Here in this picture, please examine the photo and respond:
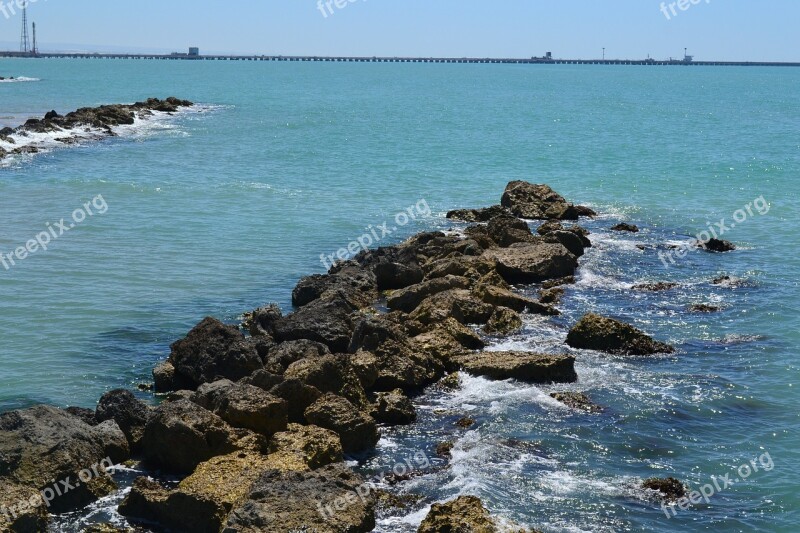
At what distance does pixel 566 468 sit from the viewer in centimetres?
1717

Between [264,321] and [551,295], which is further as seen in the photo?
[551,295]

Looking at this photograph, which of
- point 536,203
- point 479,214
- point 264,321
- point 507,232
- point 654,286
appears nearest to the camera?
point 264,321

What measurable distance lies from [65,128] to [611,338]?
57.8m

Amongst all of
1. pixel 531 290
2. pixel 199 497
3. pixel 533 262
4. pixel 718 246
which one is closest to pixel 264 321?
pixel 531 290

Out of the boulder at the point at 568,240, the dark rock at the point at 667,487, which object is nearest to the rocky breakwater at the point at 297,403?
the boulder at the point at 568,240

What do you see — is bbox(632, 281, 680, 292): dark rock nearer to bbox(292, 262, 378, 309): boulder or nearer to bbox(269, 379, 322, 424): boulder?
bbox(292, 262, 378, 309): boulder

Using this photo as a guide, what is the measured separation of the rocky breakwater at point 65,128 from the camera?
61.6 meters

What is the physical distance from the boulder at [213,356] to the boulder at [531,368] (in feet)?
16.6

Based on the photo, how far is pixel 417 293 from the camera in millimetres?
26625

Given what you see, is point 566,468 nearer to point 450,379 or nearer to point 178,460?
point 450,379

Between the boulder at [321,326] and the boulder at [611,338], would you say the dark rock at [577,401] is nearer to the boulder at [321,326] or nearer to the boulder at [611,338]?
the boulder at [611,338]

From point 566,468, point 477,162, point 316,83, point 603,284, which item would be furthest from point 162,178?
point 316,83

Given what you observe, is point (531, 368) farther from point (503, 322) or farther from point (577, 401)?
point (503, 322)

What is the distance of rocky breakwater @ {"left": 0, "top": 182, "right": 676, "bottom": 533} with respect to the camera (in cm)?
1455
